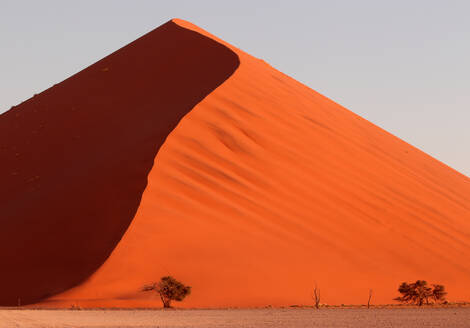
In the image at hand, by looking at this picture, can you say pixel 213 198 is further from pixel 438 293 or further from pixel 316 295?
pixel 438 293

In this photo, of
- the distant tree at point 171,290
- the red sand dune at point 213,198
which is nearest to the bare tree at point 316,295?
the red sand dune at point 213,198

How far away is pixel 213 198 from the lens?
29562 millimetres

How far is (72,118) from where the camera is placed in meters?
39.2

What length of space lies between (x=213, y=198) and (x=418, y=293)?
7.39 m

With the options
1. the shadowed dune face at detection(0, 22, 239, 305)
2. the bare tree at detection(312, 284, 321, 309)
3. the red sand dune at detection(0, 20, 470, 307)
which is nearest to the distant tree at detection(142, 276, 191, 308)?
the red sand dune at detection(0, 20, 470, 307)

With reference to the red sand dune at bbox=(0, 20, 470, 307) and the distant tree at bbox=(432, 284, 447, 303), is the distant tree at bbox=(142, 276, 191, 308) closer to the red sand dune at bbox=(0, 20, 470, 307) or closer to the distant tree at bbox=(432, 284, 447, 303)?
the red sand dune at bbox=(0, 20, 470, 307)

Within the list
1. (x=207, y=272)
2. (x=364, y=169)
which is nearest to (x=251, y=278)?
(x=207, y=272)

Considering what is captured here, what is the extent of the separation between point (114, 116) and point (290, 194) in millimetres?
9344

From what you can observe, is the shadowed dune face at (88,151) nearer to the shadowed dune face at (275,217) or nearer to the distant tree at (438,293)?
the shadowed dune face at (275,217)

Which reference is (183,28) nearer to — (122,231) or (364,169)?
(364,169)

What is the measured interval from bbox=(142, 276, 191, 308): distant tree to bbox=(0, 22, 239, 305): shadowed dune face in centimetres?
249

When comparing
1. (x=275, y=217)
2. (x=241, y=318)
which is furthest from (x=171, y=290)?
(x=275, y=217)

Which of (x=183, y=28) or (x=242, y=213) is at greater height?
(x=183, y=28)

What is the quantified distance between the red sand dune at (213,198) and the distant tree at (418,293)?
0.53 meters
